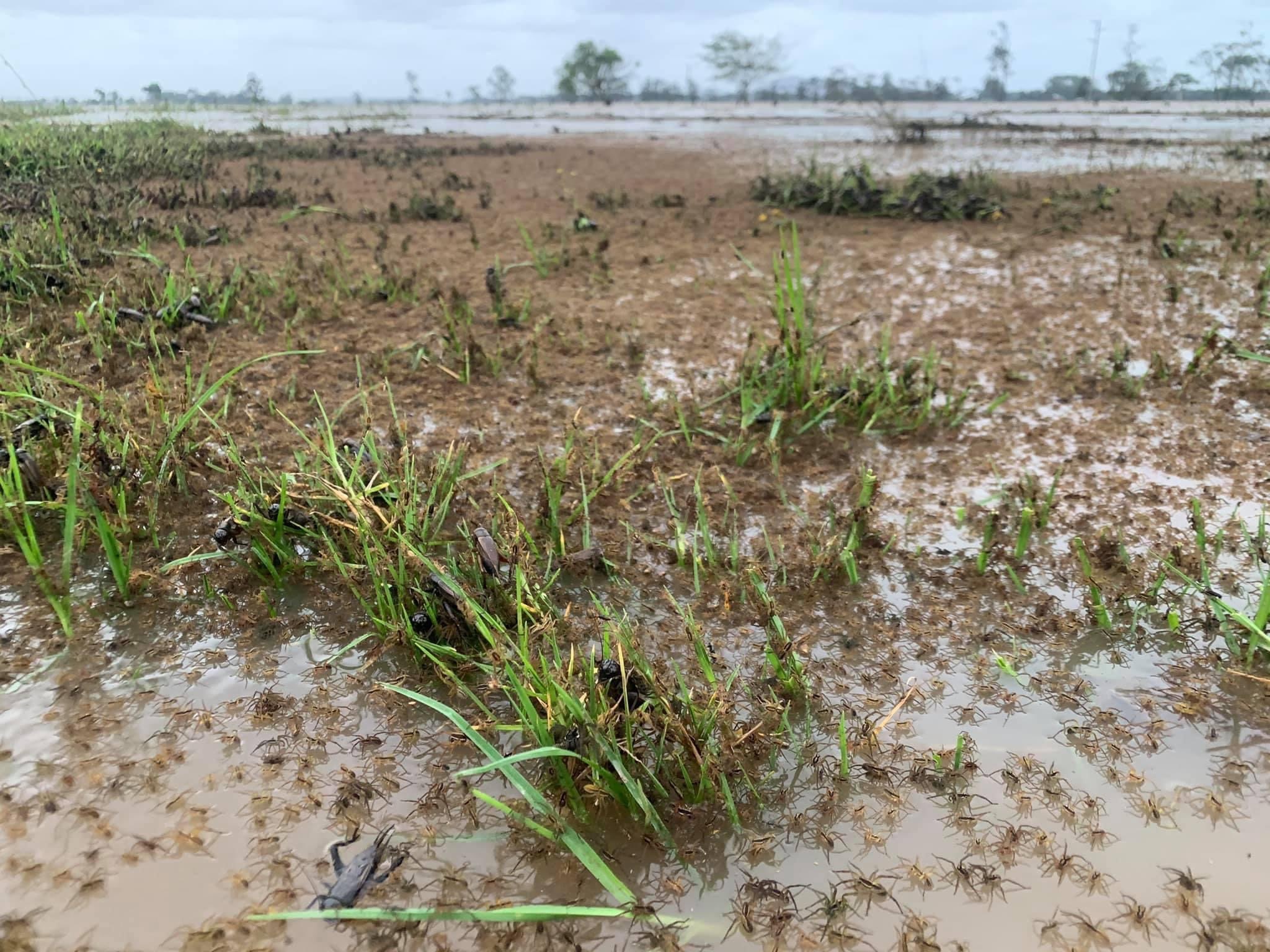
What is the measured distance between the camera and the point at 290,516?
2.54 meters

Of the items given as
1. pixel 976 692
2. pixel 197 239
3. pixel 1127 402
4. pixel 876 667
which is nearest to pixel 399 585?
pixel 876 667

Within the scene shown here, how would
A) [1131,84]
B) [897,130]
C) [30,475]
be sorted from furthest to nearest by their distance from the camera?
[1131,84]
[897,130]
[30,475]

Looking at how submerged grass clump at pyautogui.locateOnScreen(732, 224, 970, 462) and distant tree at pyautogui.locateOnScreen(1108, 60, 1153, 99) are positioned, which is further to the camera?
distant tree at pyautogui.locateOnScreen(1108, 60, 1153, 99)

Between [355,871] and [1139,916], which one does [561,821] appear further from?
[1139,916]

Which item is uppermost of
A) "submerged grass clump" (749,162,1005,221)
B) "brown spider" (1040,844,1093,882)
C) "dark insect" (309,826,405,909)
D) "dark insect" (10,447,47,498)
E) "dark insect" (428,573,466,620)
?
"submerged grass clump" (749,162,1005,221)

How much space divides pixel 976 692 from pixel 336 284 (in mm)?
4594

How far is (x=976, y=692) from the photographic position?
6.43 feet

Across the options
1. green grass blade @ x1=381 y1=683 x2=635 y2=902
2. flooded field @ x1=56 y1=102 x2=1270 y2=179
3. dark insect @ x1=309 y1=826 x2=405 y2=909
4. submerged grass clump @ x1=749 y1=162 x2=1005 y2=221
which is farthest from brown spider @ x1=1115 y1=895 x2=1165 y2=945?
flooded field @ x1=56 y1=102 x2=1270 y2=179

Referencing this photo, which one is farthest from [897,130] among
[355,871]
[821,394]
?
[355,871]

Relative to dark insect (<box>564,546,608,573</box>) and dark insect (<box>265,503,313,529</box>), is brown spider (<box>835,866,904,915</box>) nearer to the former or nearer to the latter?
dark insect (<box>564,546,608,573</box>)

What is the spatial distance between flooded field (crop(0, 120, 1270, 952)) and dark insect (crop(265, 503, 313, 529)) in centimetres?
1

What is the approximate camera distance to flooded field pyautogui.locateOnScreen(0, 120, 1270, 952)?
149 centimetres

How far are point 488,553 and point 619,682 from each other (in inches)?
24.2

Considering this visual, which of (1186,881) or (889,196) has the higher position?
(889,196)
